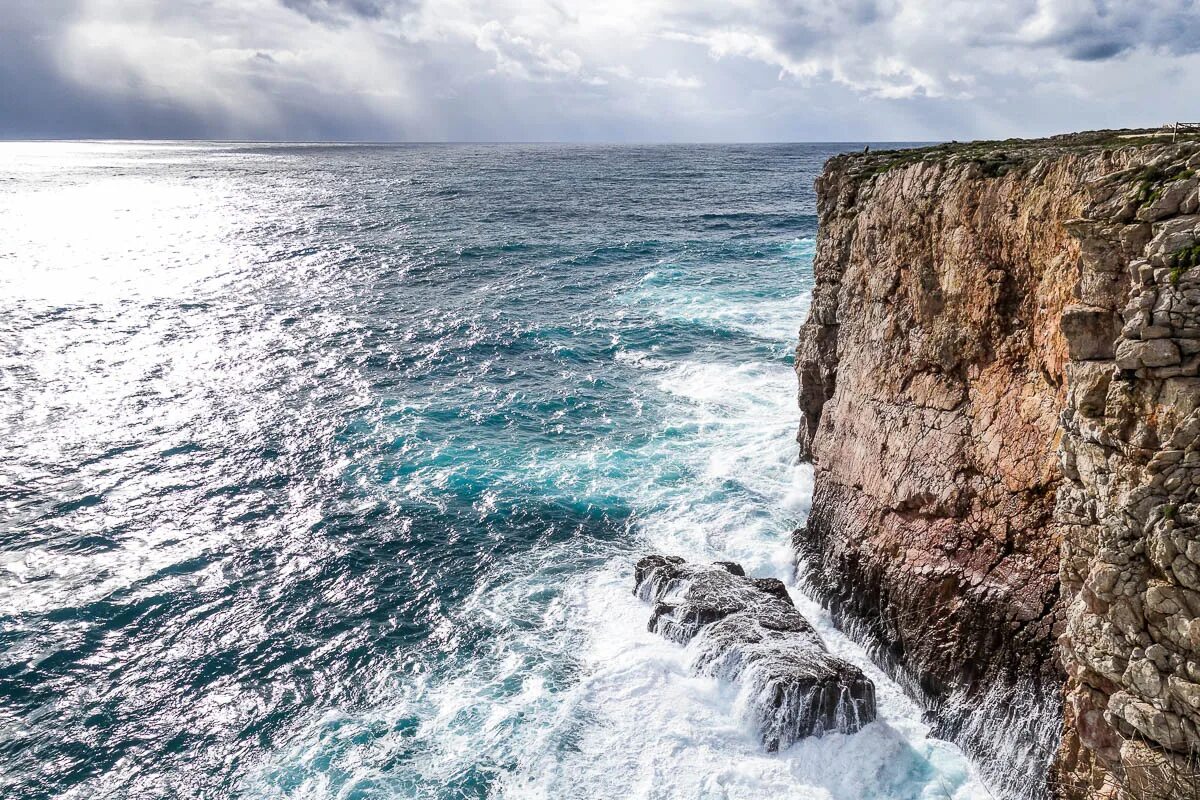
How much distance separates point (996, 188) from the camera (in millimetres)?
18844

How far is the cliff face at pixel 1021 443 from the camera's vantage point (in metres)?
12.0

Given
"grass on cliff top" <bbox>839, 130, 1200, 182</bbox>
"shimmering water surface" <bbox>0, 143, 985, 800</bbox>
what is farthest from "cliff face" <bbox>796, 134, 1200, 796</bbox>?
"shimmering water surface" <bbox>0, 143, 985, 800</bbox>

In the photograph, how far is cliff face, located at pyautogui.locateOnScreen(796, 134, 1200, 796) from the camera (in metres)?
12.0

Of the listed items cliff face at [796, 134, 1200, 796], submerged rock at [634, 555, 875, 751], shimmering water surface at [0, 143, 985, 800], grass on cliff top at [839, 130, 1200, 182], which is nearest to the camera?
cliff face at [796, 134, 1200, 796]

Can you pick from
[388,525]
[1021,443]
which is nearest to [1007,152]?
[1021,443]

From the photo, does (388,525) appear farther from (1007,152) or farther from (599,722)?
(1007,152)

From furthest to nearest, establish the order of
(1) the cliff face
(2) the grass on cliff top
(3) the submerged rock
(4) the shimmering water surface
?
(3) the submerged rock → (4) the shimmering water surface → (2) the grass on cliff top → (1) the cliff face

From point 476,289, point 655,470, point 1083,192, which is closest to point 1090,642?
point 1083,192

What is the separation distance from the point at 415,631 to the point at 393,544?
5151 millimetres

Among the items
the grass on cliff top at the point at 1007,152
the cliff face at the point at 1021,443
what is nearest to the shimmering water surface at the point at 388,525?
the cliff face at the point at 1021,443

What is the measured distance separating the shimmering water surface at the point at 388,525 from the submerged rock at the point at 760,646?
62cm

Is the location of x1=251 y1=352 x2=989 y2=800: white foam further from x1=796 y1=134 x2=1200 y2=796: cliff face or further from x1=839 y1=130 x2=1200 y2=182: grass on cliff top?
x1=839 y1=130 x2=1200 y2=182: grass on cliff top

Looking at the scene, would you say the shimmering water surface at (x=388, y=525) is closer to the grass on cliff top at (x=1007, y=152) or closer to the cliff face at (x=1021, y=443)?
the cliff face at (x=1021, y=443)

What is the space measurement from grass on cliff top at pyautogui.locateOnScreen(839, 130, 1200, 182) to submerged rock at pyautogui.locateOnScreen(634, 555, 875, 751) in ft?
43.8
